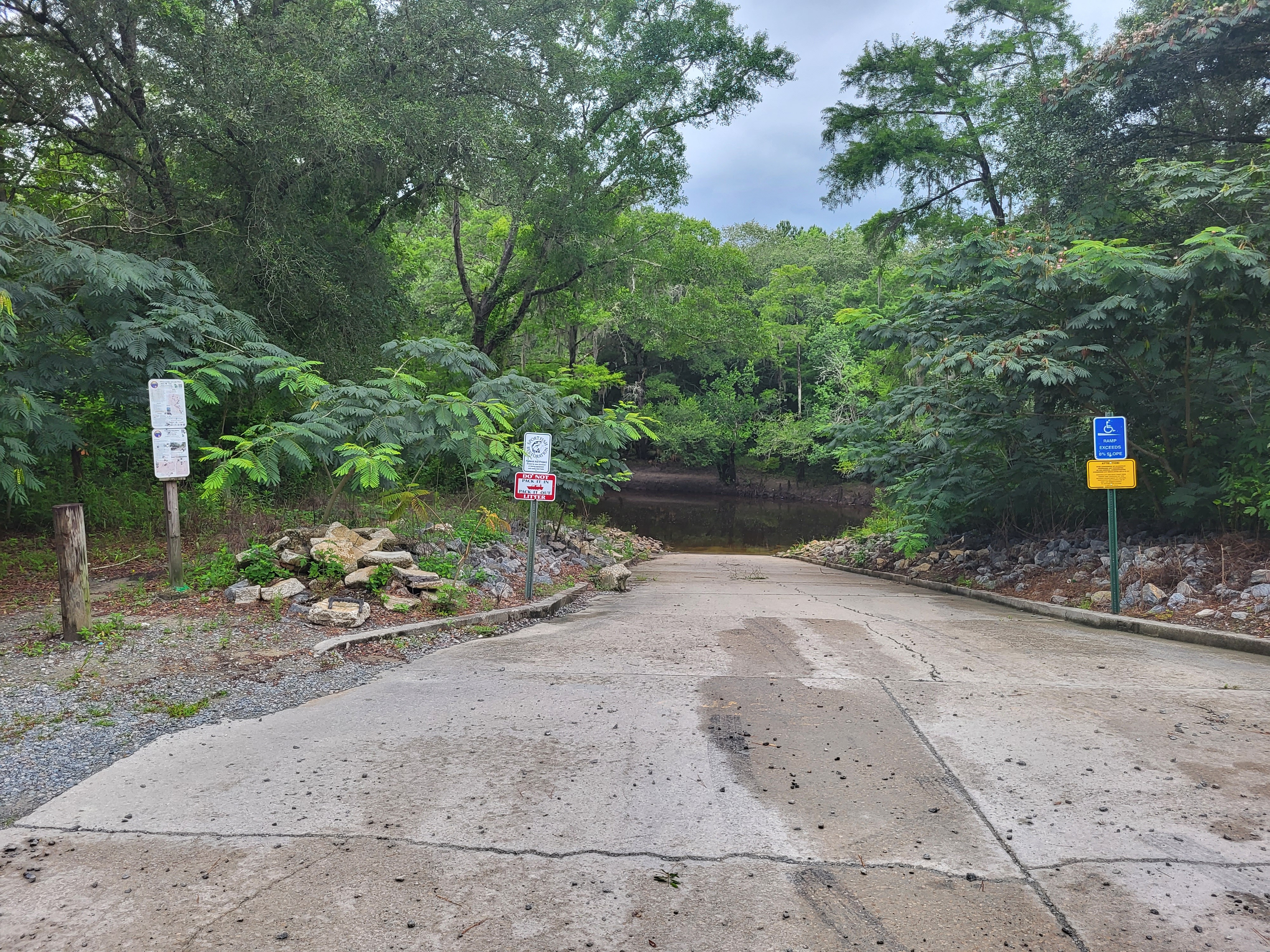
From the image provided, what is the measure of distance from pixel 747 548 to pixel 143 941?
27936 millimetres

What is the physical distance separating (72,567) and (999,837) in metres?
6.96

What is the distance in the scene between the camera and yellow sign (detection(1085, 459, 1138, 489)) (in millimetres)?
9305

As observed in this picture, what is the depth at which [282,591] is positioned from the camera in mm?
7695

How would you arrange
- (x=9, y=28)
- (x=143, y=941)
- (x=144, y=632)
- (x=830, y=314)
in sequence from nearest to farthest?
(x=143, y=941)
(x=144, y=632)
(x=9, y=28)
(x=830, y=314)

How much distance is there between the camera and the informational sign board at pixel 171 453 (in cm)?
773

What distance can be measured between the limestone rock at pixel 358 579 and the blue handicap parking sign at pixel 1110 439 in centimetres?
875

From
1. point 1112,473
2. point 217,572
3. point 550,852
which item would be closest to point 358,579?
point 217,572

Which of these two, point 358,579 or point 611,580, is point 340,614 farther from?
point 611,580

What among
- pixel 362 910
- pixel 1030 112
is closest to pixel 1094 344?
pixel 1030 112

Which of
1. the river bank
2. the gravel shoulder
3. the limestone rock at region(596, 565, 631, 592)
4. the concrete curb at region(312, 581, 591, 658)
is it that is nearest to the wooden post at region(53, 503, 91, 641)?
the gravel shoulder

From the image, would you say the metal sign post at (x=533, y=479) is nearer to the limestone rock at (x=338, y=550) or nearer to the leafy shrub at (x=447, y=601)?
the leafy shrub at (x=447, y=601)

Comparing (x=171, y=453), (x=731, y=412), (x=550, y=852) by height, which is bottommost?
(x=550, y=852)

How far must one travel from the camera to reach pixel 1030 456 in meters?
13.1

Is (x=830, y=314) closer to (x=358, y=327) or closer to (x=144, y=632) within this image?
(x=358, y=327)
